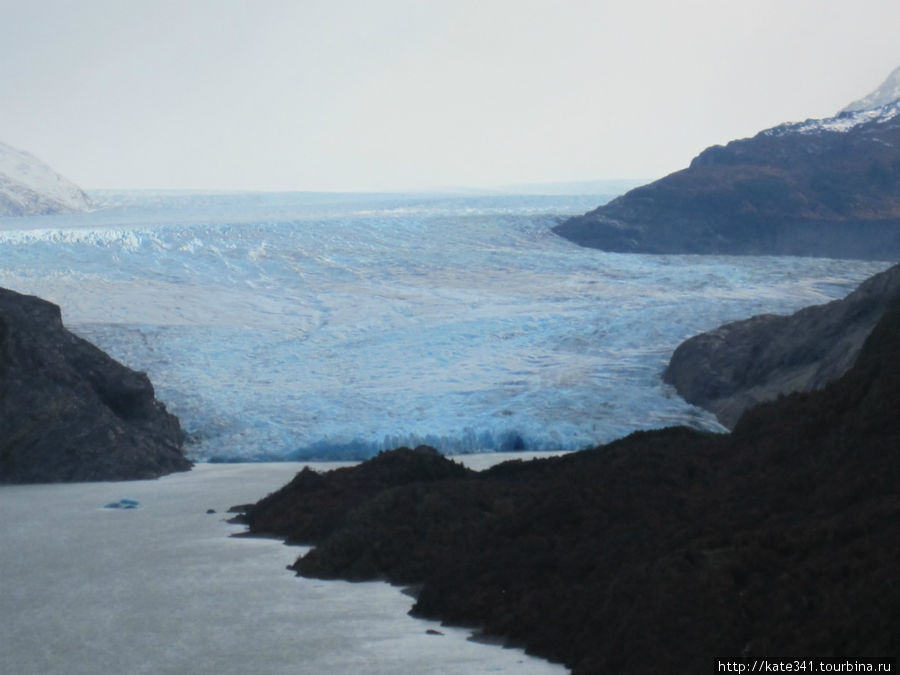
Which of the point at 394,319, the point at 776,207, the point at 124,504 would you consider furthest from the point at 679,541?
the point at 776,207

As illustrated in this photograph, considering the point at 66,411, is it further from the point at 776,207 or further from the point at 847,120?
the point at 847,120

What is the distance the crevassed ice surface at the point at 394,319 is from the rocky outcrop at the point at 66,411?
1910mm

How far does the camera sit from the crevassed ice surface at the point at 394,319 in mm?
18047

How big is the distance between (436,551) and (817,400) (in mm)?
3010

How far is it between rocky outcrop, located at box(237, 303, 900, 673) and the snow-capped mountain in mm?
41576

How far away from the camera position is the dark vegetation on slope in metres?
38.3

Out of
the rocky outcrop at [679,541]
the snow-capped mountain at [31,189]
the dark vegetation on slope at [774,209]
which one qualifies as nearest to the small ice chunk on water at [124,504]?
the rocky outcrop at [679,541]

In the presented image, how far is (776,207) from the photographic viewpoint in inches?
1561

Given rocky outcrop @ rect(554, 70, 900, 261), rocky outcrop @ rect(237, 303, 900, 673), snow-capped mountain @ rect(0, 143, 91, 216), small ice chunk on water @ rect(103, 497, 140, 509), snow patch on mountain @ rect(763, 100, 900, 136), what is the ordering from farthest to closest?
snow-capped mountain @ rect(0, 143, 91, 216) → snow patch on mountain @ rect(763, 100, 900, 136) → rocky outcrop @ rect(554, 70, 900, 261) → small ice chunk on water @ rect(103, 497, 140, 509) → rocky outcrop @ rect(237, 303, 900, 673)

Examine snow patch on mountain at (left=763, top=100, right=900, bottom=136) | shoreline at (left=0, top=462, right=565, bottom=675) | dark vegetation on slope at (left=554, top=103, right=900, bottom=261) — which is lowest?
shoreline at (left=0, top=462, right=565, bottom=675)

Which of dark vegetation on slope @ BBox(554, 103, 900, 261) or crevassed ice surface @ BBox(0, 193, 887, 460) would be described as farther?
dark vegetation on slope @ BBox(554, 103, 900, 261)

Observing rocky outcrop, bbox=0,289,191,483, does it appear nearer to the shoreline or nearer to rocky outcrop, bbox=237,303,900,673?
the shoreline

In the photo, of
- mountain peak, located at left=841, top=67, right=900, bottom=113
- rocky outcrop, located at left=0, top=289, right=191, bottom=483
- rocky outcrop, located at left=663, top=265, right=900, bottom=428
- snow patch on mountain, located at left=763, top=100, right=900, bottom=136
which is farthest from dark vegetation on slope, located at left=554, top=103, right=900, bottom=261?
rocky outcrop, located at left=0, top=289, right=191, bottom=483

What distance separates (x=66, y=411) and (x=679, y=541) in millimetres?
10183
